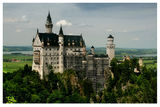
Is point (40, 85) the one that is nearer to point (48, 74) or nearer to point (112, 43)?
point (48, 74)

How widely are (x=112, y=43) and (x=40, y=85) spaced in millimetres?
12897

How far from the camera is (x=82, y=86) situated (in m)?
35.4

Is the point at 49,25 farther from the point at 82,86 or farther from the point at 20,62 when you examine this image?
the point at 82,86

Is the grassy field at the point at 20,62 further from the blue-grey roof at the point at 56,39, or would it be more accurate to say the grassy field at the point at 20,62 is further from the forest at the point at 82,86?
the blue-grey roof at the point at 56,39

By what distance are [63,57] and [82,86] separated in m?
5.56

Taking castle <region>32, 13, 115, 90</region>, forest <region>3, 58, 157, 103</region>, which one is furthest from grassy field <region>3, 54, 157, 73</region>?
castle <region>32, 13, 115, 90</region>

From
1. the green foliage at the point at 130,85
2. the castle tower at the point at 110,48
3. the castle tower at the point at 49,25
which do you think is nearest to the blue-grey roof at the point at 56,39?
the castle tower at the point at 49,25

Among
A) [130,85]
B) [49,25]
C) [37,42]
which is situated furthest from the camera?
[49,25]

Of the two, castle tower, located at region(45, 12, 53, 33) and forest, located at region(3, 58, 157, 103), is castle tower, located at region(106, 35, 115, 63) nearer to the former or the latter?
forest, located at region(3, 58, 157, 103)

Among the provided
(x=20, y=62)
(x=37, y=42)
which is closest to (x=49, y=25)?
(x=37, y=42)

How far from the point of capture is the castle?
1396 inches

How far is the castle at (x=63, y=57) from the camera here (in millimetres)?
35469

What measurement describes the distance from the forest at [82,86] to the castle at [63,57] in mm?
845

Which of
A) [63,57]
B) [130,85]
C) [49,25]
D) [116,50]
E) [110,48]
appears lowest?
[130,85]
